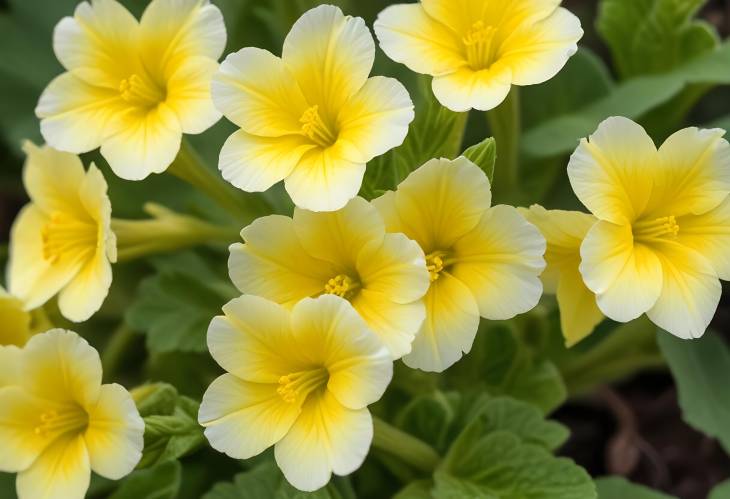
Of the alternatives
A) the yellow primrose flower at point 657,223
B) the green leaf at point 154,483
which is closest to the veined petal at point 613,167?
the yellow primrose flower at point 657,223

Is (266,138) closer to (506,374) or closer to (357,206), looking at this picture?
(357,206)

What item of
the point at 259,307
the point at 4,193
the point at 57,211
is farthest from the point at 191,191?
the point at 259,307

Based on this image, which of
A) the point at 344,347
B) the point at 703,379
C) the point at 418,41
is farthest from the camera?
the point at 703,379

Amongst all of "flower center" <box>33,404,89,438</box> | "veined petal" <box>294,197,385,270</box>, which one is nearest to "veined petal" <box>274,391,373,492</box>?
"veined petal" <box>294,197,385,270</box>

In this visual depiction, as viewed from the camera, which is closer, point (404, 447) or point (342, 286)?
point (342, 286)

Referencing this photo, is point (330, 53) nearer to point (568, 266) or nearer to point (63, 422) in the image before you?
point (568, 266)

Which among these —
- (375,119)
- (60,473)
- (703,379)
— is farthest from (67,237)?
(703,379)
